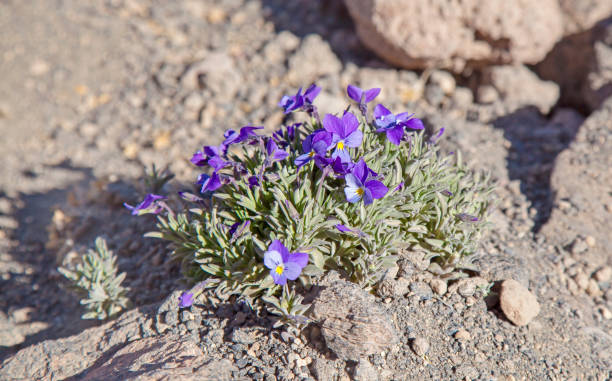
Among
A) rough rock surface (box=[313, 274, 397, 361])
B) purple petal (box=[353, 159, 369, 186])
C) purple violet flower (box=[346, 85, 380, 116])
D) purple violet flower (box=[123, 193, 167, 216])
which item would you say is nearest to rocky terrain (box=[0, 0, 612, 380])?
rough rock surface (box=[313, 274, 397, 361])

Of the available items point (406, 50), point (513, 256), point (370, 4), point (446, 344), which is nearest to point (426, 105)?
point (406, 50)

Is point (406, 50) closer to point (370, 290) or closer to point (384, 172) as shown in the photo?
point (384, 172)

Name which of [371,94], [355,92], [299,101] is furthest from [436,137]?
[299,101]

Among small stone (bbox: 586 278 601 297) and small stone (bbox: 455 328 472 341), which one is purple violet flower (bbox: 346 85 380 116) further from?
small stone (bbox: 586 278 601 297)

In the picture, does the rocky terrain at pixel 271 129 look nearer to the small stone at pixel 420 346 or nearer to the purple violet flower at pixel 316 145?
the small stone at pixel 420 346

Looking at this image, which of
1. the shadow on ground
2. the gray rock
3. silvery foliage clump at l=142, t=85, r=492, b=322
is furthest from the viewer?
the gray rock

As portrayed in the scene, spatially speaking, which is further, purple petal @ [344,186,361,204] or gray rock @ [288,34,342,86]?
gray rock @ [288,34,342,86]
